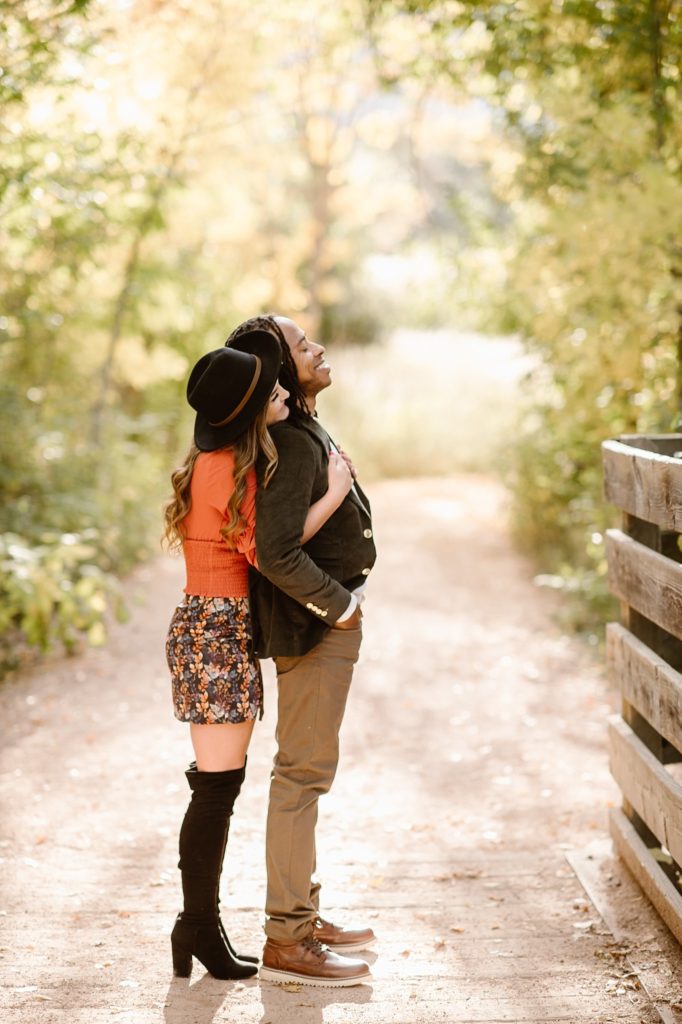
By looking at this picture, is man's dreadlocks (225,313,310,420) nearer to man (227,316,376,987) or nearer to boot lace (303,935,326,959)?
man (227,316,376,987)

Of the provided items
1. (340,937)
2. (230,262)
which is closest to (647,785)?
(340,937)

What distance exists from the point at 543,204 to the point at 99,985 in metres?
5.84

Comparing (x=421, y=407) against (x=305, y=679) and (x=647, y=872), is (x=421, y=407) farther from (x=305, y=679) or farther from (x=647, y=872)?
(x=305, y=679)

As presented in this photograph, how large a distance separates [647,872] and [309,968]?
112 centimetres

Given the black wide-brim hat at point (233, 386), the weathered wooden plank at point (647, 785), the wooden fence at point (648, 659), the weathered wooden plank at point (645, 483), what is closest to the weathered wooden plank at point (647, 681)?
the wooden fence at point (648, 659)

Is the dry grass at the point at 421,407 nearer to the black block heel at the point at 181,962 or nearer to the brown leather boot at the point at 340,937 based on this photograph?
the brown leather boot at the point at 340,937

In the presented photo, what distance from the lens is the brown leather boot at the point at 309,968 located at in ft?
10.4

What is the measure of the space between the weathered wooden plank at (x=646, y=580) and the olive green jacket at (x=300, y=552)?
845mm

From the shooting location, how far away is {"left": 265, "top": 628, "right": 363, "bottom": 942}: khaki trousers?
10.4 ft

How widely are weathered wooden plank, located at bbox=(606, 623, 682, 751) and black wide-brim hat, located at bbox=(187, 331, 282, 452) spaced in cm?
138

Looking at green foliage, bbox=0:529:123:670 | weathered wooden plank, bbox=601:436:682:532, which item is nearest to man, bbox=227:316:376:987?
weathered wooden plank, bbox=601:436:682:532

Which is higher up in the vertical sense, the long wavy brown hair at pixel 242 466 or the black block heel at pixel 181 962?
the long wavy brown hair at pixel 242 466

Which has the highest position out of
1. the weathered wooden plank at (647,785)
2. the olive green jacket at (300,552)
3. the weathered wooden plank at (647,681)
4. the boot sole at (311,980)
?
the olive green jacket at (300,552)

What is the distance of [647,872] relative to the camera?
358 cm
